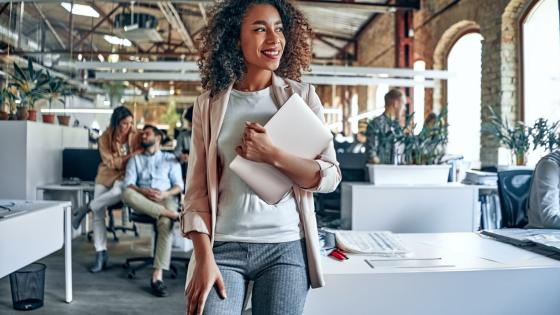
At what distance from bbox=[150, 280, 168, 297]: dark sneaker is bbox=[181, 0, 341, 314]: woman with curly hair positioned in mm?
2532

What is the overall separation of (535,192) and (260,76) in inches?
65.4

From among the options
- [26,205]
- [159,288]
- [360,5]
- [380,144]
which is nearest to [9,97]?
[26,205]

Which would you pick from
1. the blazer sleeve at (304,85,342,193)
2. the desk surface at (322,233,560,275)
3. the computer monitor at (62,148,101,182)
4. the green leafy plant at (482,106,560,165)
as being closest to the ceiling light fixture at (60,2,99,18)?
the computer monitor at (62,148,101,182)

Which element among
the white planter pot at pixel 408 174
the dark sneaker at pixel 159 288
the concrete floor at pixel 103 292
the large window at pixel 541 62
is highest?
the large window at pixel 541 62

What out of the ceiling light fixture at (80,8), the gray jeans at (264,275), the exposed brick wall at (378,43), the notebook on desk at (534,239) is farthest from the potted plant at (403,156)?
the exposed brick wall at (378,43)

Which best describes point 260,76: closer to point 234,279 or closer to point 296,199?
point 296,199

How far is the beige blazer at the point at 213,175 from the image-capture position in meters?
1.11

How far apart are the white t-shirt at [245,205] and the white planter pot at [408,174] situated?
2.27 m

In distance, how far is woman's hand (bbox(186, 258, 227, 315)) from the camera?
3.36 feet

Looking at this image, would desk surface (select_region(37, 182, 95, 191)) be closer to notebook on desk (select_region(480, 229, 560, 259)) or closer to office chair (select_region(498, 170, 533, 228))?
office chair (select_region(498, 170, 533, 228))

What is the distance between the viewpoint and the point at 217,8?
4.10 ft

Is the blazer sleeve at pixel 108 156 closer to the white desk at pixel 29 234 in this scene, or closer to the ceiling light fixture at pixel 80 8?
the white desk at pixel 29 234

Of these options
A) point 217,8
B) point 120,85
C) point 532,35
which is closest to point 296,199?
point 217,8

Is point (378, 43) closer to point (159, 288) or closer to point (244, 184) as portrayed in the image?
point (159, 288)
